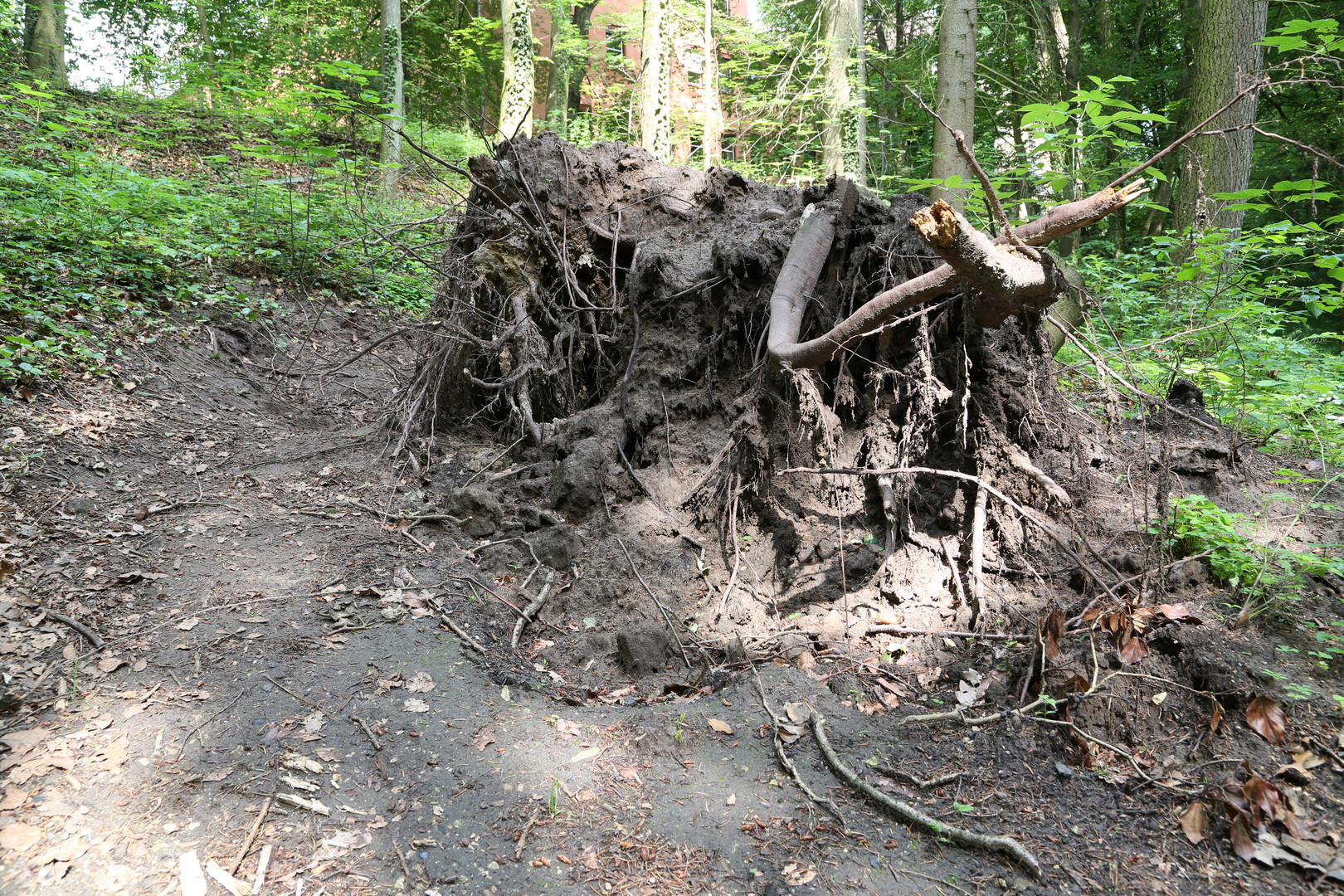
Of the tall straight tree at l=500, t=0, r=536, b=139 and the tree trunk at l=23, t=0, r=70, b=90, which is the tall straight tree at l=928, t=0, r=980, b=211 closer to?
the tall straight tree at l=500, t=0, r=536, b=139

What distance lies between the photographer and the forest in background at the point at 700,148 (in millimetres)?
5320

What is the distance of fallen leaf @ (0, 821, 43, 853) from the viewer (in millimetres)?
2348

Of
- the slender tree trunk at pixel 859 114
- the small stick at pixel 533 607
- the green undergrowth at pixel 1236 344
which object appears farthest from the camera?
the slender tree trunk at pixel 859 114

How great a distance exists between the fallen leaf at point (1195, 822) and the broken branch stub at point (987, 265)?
2190mm

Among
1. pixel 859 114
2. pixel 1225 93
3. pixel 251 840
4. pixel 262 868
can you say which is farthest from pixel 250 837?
pixel 859 114

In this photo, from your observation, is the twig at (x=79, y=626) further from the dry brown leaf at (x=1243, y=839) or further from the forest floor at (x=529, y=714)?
the dry brown leaf at (x=1243, y=839)

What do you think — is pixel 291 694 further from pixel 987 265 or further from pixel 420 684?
pixel 987 265

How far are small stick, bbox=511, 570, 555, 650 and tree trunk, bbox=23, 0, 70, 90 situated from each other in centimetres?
1449

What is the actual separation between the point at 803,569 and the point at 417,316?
24.2 ft

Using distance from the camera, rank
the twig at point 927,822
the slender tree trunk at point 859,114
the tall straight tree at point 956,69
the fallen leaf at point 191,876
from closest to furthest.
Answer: the fallen leaf at point 191,876 < the twig at point 927,822 < the tall straight tree at point 956,69 < the slender tree trunk at point 859,114

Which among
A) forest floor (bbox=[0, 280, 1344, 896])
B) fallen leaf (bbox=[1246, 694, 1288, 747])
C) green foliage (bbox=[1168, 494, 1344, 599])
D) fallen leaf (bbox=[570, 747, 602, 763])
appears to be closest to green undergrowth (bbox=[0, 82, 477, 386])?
forest floor (bbox=[0, 280, 1344, 896])

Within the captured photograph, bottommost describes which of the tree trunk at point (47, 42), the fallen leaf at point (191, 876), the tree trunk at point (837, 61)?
the fallen leaf at point (191, 876)

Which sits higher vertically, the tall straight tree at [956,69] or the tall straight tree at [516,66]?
the tall straight tree at [516,66]

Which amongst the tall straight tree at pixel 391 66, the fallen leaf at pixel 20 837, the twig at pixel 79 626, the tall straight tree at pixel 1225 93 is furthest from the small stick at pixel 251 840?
the tall straight tree at pixel 391 66
